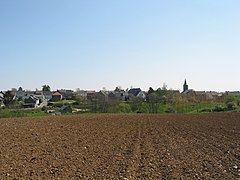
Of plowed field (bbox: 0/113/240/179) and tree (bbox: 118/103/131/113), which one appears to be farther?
tree (bbox: 118/103/131/113)

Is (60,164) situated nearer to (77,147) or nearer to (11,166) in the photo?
(11,166)

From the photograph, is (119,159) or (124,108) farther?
(124,108)

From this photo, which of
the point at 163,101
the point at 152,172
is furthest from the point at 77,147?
the point at 163,101

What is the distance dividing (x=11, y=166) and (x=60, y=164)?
152 centimetres

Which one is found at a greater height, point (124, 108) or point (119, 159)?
A: point (124, 108)

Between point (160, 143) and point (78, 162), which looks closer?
point (78, 162)

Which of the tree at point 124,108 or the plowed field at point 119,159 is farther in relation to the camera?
the tree at point 124,108

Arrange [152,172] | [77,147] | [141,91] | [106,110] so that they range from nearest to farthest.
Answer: [152,172]
[77,147]
[106,110]
[141,91]

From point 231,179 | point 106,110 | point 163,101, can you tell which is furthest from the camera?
point 163,101

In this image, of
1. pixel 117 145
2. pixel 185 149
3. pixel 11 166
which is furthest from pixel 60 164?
pixel 185 149

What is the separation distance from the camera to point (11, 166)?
33.6 feet

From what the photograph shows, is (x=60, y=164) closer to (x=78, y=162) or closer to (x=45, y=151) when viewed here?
(x=78, y=162)

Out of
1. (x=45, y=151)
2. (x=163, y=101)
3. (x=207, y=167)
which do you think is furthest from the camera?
(x=163, y=101)

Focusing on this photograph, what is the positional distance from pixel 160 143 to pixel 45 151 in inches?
214
